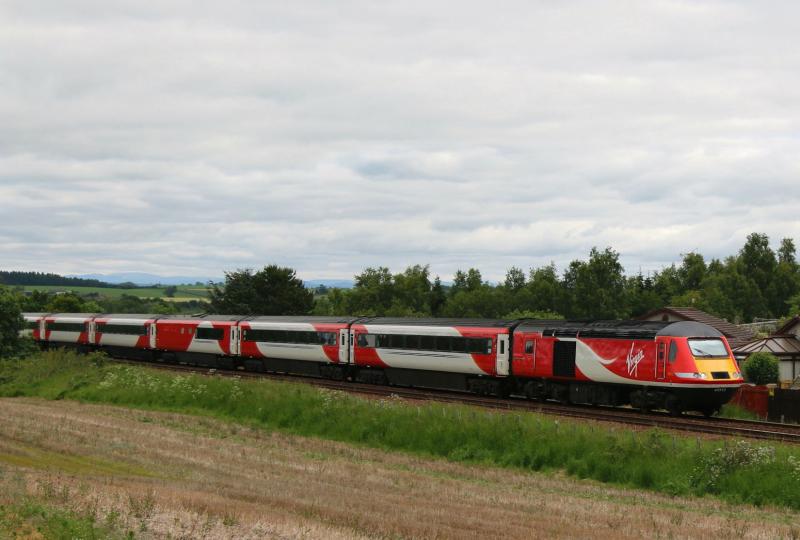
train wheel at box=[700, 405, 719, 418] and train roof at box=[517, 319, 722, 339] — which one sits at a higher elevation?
train roof at box=[517, 319, 722, 339]

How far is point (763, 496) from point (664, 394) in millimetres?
11692

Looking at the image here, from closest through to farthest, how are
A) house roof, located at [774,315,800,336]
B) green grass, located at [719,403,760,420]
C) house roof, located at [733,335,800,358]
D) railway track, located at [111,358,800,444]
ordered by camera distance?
1. railway track, located at [111,358,800,444]
2. green grass, located at [719,403,760,420]
3. house roof, located at [733,335,800,358]
4. house roof, located at [774,315,800,336]

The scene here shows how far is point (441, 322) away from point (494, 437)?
15.8 meters

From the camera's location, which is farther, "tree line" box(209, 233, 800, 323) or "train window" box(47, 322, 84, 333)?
"tree line" box(209, 233, 800, 323)

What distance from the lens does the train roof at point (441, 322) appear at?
39031 millimetres

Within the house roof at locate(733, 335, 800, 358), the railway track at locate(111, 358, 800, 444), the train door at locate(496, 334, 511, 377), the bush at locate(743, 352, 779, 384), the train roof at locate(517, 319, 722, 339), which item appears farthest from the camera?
the house roof at locate(733, 335, 800, 358)

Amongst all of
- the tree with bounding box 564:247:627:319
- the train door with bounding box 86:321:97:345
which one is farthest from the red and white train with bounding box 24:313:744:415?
the tree with bounding box 564:247:627:319

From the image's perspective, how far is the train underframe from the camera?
104ft

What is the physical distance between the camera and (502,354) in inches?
1490

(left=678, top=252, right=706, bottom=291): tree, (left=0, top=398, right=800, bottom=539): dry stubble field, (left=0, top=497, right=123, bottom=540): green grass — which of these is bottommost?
(left=0, top=398, right=800, bottom=539): dry stubble field

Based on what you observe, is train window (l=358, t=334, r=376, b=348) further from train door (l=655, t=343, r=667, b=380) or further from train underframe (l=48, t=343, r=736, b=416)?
train door (l=655, t=343, r=667, b=380)

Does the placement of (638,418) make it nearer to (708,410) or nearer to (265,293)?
(708,410)

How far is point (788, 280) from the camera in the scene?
462ft

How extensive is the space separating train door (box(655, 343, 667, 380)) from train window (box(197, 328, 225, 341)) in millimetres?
32102
